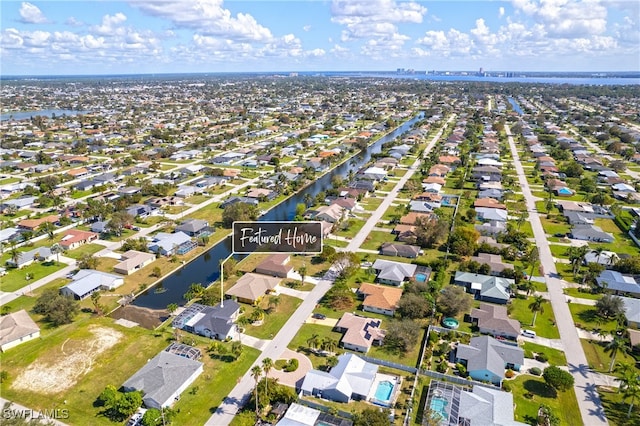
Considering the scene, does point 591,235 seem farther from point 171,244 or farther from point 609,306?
point 171,244

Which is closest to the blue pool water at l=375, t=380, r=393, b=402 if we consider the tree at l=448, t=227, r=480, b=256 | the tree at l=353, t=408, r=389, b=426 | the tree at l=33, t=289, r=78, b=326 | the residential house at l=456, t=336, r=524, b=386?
the tree at l=353, t=408, r=389, b=426

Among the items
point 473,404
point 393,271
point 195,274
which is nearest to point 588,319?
point 393,271

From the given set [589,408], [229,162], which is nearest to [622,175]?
[589,408]

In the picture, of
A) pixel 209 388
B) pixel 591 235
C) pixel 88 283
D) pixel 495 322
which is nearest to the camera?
pixel 209 388

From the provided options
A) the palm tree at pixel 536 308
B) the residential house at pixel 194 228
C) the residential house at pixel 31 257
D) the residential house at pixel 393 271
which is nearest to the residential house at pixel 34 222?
the residential house at pixel 31 257

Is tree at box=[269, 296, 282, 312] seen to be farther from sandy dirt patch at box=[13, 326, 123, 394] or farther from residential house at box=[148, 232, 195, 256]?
residential house at box=[148, 232, 195, 256]

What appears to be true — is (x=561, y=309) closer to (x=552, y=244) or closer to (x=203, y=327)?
(x=552, y=244)

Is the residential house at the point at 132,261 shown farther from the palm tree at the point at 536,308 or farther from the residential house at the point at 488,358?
the palm tree at the point at 536,308
